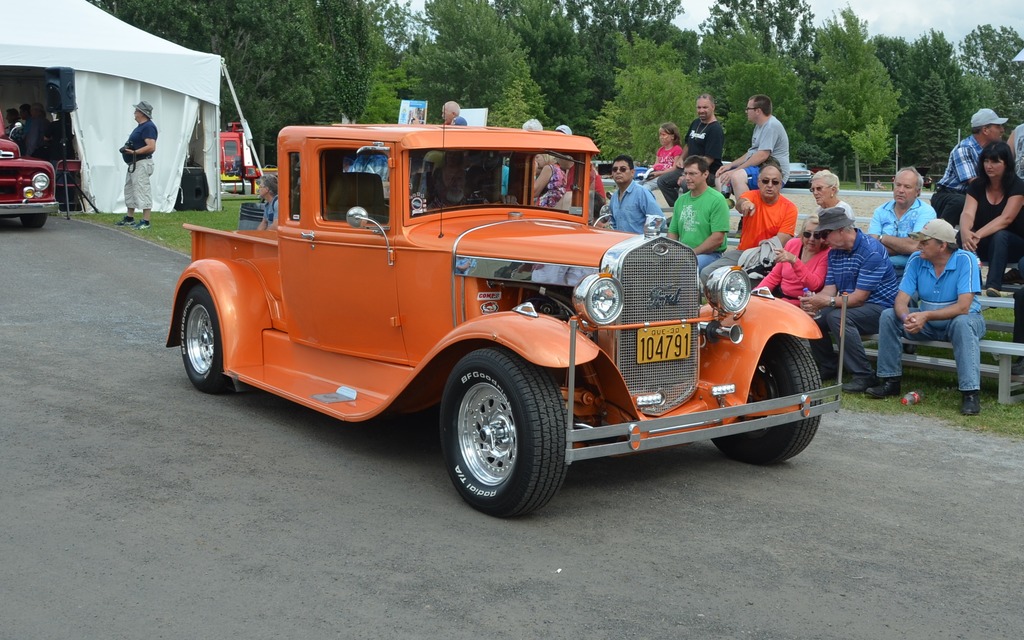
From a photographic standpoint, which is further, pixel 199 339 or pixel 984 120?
pixel 984 120

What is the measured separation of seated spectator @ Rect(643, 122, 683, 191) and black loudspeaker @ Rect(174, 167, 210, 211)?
35.5ft

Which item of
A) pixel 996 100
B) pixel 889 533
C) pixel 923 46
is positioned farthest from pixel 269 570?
pixel 996 100

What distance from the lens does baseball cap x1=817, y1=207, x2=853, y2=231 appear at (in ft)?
25.2

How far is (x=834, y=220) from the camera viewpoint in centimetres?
772

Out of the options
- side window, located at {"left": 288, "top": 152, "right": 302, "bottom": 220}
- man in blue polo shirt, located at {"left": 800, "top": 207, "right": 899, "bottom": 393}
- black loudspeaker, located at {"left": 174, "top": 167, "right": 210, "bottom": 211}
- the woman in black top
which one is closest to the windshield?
side window, located at {"left": 288, "top": 152, "right": 302, "bottom": 220}

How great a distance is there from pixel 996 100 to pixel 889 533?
83.8 m

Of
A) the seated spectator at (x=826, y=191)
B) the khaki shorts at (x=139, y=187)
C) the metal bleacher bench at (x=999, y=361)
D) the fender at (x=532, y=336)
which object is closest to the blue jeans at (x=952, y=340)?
the metal bleacher bench at (x=999, y=361)

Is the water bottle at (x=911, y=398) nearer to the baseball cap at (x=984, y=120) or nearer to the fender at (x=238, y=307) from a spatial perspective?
the baseball cap at (x=984, y=120)

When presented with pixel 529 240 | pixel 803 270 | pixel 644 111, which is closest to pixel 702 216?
pixel 803 270

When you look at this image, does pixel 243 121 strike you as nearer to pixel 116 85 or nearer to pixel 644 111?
pixel 116 85

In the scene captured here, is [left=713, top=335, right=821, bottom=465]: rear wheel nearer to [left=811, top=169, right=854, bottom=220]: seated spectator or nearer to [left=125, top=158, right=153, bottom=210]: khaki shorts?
[left=811, top=169, right=854, bottom=220]: seated spectator

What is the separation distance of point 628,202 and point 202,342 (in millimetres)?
4300

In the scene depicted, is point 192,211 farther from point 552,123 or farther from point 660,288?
point 552,123

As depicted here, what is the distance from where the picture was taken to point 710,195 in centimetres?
905
